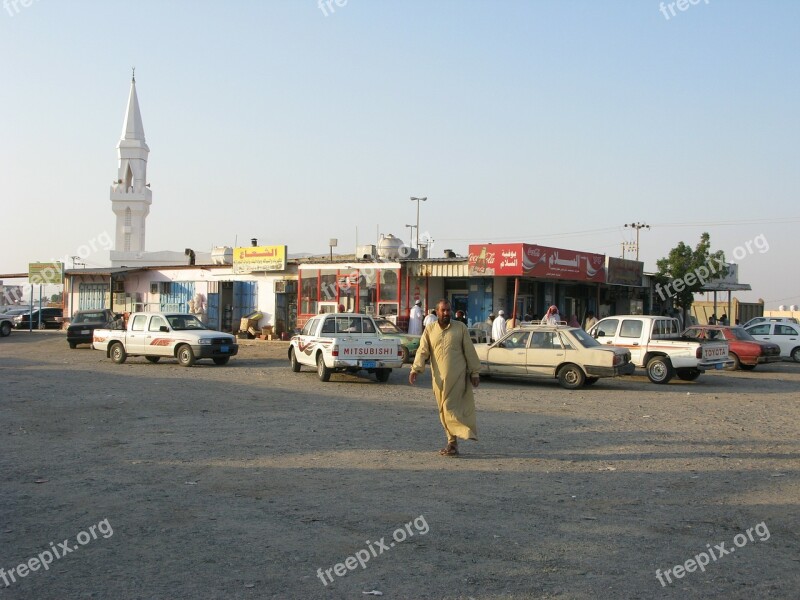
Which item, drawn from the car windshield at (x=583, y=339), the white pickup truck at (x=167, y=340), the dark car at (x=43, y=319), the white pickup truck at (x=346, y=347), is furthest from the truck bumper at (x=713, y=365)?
the dark car at (x=43, y=319)

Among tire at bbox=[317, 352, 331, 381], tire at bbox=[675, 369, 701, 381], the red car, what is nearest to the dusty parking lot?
tire at bbox=[317, 352, 331, 381]

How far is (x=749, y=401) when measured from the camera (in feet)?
52.5

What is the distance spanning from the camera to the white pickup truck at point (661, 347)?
1912cm

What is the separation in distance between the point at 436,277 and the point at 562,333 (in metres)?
14.3

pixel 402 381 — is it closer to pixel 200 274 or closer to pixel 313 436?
pixel 313 436

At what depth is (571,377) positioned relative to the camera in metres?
18.1

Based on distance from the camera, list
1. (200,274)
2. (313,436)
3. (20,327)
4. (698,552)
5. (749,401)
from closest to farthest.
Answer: (698,552)
(313,436)
(749,401)
(200,274)
(20,327)

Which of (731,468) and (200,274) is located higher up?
(200,274)

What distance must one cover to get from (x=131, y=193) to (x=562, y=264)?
2029 inches

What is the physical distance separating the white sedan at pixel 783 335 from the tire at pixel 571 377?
1416 cm

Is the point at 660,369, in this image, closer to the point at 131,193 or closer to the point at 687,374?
the point at 687,374

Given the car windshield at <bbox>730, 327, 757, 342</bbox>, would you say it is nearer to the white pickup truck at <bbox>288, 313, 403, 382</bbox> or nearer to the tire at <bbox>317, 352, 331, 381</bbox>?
the white pickup truck at <bbox>288, 313, 403, 382</bbox>

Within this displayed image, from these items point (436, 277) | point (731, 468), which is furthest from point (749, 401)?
point (436, 277)

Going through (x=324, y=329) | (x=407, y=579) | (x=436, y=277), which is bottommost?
(x=407, y=579)
